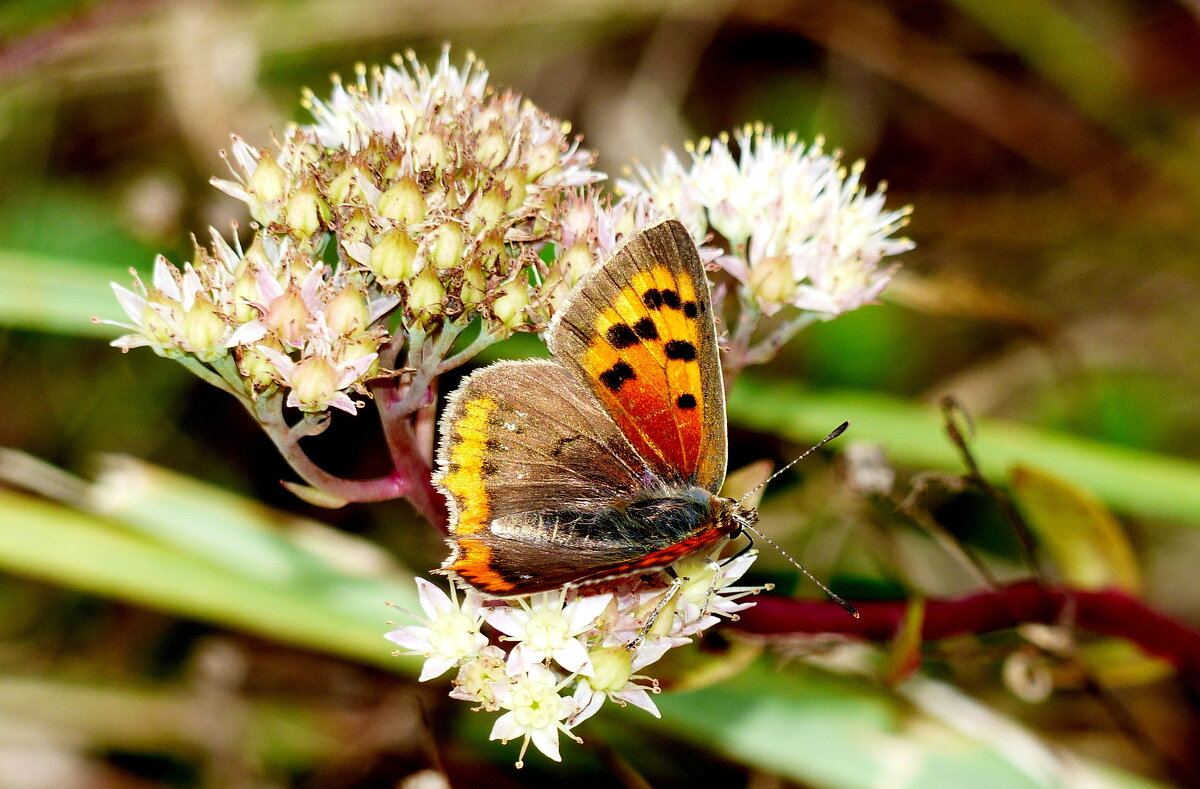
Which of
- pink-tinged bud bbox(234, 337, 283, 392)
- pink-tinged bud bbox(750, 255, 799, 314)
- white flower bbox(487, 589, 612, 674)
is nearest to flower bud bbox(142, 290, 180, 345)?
pink-tinged bud bbox(234, 337, 283, 392)

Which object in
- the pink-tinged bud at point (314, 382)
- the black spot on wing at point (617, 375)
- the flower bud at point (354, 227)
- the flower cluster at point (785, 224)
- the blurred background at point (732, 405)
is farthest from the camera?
the blurred background at point (732, 405)

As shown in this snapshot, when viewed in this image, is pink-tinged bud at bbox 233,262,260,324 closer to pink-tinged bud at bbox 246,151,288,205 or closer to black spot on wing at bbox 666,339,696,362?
pink-tinged bud at bbox 246,151,288,205

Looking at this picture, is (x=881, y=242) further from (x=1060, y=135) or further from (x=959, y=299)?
(x=1060, y=135)

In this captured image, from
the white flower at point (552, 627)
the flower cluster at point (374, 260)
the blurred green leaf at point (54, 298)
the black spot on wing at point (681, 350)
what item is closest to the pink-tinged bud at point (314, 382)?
the flower cluster at point (374, 260)

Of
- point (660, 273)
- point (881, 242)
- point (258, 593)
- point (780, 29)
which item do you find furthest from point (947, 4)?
point (258, 593)

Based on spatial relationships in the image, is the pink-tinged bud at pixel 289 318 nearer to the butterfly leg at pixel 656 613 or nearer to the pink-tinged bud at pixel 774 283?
the butterfly leg at pixel 656 613

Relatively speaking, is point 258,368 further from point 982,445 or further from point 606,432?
point 982,445
